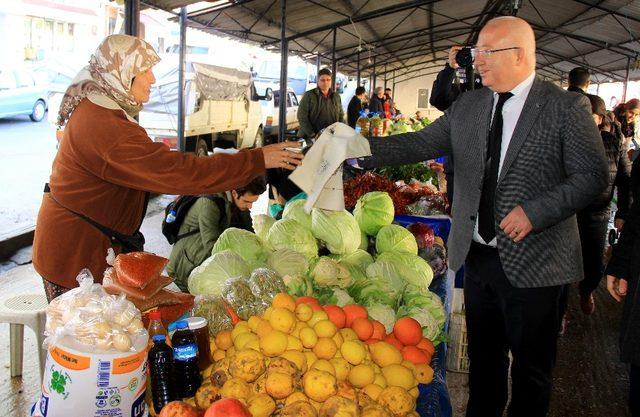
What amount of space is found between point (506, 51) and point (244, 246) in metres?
1.60

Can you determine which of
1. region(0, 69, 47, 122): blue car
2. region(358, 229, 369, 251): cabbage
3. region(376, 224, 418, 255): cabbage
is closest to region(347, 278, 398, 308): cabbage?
region(376, 224, 418, 255): cabbage

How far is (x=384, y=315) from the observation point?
2498 mm

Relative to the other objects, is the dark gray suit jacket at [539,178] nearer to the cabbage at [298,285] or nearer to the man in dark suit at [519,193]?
the man in dark suit at [519,193]

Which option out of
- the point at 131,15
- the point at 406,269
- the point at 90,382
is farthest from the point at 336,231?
the point at 131,15

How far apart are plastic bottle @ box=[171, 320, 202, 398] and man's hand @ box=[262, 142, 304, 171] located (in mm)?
871

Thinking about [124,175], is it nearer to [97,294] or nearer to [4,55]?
[97,294]

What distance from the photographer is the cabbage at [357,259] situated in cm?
329

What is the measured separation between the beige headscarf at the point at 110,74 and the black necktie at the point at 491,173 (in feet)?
5.12

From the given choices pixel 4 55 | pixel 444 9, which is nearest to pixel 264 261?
pixel 444 9

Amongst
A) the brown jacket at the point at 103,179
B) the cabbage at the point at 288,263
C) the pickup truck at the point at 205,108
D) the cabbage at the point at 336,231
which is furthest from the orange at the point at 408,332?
the pickup truck at the point at 205,108

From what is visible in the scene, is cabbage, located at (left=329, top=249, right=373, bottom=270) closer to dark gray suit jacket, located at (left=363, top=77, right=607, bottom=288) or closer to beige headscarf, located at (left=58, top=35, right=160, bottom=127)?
dark gray suit jacket, located at (left=363, top=77, right=607, bottom=288)

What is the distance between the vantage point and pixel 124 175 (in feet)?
7.38

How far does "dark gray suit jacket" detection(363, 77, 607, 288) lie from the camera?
88.8 inches

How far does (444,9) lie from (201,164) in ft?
50.6
